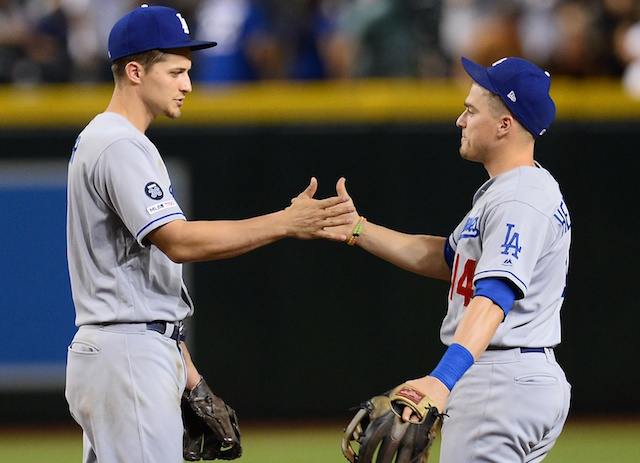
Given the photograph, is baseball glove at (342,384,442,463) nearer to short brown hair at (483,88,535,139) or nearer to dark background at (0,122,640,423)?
short brown hair at (483,88,535,139)

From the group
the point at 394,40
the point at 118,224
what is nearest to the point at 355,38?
the point at 394,40

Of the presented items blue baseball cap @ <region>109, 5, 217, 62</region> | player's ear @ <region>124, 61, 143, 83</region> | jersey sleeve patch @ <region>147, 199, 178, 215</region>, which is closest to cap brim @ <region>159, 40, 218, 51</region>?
blue baseball cap @ <region>109, 5, 217, 62</region>

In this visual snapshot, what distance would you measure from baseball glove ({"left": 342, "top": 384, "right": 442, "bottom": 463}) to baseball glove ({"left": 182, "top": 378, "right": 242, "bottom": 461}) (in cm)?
78

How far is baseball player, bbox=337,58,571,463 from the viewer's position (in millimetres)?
3746

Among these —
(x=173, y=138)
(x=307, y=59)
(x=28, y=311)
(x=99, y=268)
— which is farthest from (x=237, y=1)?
(x=99, y=268)

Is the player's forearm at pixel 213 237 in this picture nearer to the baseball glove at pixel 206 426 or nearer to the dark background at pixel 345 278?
the baseball glove at pixel 206 426

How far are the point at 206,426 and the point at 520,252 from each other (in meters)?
1.69

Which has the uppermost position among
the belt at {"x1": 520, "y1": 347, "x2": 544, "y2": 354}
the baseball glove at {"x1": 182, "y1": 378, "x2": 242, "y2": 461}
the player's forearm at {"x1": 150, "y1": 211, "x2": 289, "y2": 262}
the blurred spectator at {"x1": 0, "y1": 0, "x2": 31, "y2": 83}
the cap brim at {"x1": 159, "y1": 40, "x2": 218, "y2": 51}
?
the blurred spectator at {"x1": 0, "y1": 0, "x2": 31, "y2": 83}

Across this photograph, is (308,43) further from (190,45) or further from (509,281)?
(509,281)

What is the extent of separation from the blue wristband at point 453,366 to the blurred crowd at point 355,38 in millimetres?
5643

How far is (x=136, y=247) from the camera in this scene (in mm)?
3967

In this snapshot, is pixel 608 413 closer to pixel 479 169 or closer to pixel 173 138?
pixel 479 169

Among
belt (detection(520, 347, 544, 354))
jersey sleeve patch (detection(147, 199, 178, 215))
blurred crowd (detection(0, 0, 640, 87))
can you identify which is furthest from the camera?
blurred crowd (detection(0, 0, 640, 87))

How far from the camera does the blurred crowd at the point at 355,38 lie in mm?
9164
